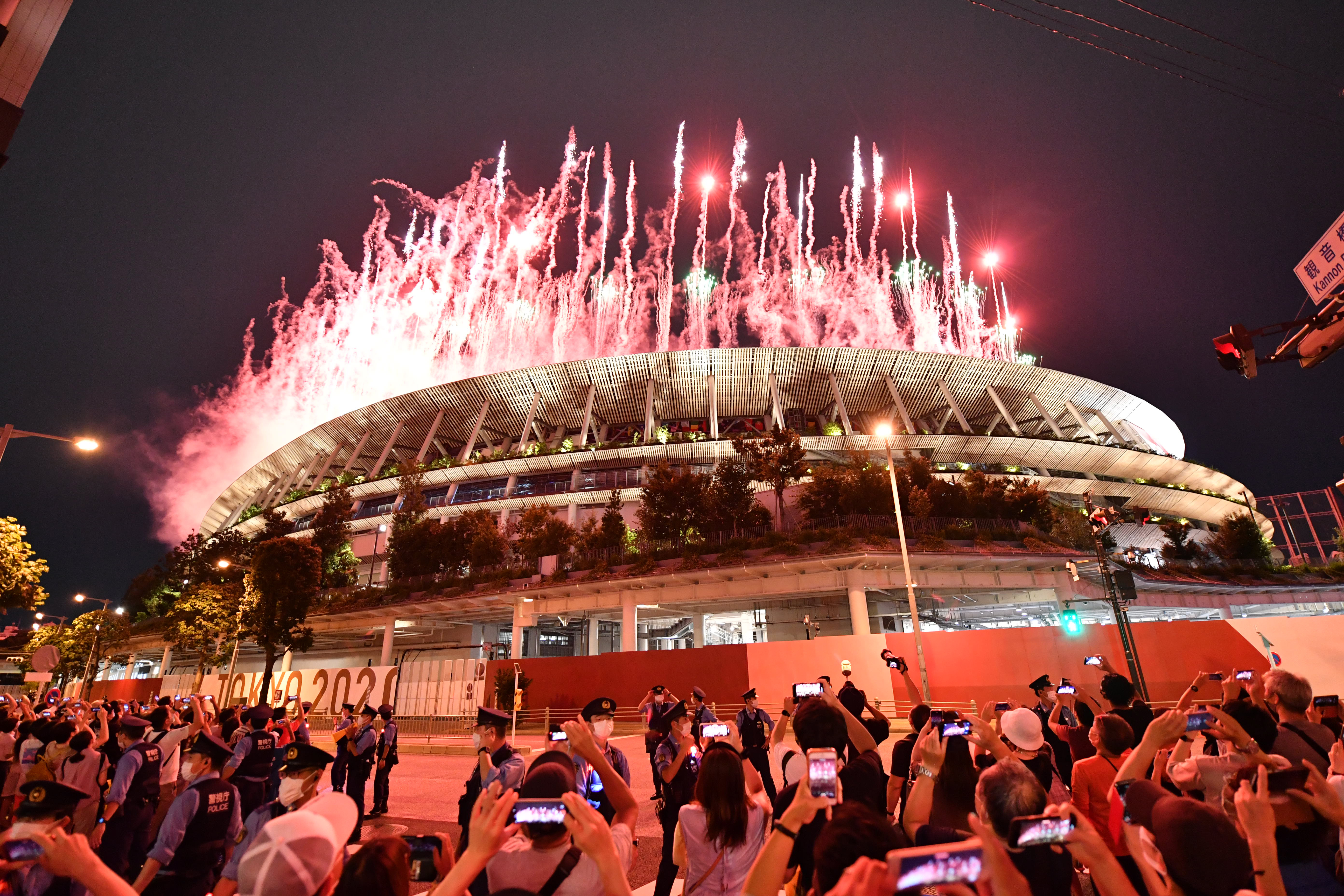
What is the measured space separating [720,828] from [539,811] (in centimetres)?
149

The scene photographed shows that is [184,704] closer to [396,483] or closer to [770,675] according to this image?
[770,675]

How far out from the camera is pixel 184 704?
15102mm

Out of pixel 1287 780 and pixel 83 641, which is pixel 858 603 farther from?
pixel 83 641

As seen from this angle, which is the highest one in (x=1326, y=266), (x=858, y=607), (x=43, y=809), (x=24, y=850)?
(x=1326, y=266)

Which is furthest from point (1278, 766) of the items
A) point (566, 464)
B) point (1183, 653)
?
point (566, 464)

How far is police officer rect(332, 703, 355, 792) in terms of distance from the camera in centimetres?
965

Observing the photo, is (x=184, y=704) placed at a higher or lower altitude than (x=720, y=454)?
lower

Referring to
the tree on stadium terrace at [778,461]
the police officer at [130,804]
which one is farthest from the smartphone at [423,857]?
the tree on stadium terrace at [778,461]

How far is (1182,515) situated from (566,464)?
4843 cm

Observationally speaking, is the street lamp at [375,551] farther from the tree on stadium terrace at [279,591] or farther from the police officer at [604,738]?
the police officer at [604,738]

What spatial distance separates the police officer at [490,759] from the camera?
16.4ft

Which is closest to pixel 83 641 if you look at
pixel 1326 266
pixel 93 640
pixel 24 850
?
pixel 93 640

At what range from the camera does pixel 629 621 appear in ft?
116

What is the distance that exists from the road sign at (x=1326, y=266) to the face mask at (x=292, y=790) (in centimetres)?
1484
